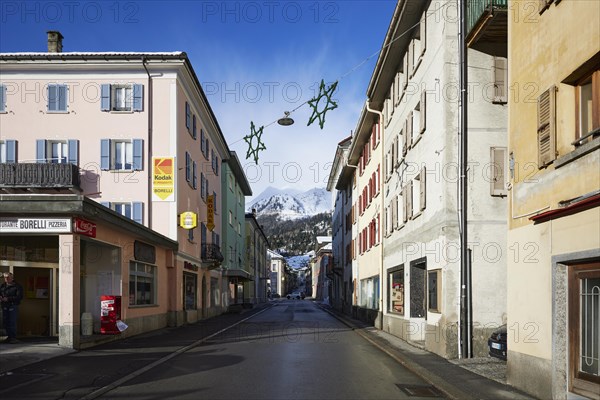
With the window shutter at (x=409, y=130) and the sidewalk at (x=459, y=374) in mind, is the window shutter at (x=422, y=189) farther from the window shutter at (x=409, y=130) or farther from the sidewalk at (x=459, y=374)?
the sidewalk at (x=459, y=374)

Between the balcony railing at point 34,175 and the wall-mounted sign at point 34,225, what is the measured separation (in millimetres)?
11159

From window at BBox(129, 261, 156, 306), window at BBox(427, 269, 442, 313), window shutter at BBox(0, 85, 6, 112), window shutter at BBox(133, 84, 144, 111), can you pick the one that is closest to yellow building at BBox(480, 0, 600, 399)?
window at BBox(427, 269, 442, 313)

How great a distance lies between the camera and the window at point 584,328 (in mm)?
7602

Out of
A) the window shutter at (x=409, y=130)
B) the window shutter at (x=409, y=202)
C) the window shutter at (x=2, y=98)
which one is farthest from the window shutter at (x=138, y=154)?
the window shutter at (x=409, y=202)

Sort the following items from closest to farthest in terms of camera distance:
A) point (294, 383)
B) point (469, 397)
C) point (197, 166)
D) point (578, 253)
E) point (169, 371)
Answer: point (578, 253) < point (469, 397) < point (294, 383) < point (169, 371) < point (197, 166)

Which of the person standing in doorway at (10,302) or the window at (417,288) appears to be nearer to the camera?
the person standing in doorway at (10,302)

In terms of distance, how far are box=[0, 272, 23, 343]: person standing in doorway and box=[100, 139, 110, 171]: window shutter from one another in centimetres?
1229

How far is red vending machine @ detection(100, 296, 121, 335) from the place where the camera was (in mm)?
17922

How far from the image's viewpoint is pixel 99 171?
1078 inches

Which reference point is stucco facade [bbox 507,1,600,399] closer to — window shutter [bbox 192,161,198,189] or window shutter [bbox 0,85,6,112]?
window shutter [bbox 192,161,198,189]

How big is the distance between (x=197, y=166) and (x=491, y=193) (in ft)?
69.5

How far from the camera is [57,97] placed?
91.8 ft

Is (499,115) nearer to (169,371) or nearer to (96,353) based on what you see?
(169,371)

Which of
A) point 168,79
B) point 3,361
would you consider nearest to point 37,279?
point 3,361
